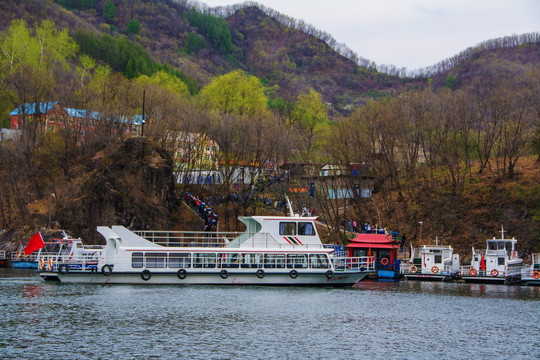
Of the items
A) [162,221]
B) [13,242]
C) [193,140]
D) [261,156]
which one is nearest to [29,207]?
[13,242]

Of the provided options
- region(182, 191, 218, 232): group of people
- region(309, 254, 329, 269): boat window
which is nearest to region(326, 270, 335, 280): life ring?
region(309, 254, 329, 269): boat window

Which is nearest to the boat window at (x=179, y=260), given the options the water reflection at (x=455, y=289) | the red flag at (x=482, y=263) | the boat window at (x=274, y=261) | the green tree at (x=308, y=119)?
the boat window at (x=274, y=261)

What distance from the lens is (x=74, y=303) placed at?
140ft

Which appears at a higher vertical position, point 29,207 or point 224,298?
point 29,207

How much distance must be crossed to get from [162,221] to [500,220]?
40.6 meters

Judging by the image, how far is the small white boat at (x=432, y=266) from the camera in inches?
2557

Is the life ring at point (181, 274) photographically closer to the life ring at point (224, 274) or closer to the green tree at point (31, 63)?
the life ring at point (224, 274)

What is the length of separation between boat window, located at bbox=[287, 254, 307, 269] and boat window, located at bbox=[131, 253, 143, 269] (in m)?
12.2

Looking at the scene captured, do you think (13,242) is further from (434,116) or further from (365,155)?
(434,116)

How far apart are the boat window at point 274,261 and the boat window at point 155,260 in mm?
8448

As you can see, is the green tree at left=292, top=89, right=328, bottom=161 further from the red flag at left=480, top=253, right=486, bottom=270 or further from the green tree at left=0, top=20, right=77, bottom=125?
the red flag at left=480, top=253, right=486, bottom=270

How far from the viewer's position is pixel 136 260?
52.9 m

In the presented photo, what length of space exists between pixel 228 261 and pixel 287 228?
19.0 feet

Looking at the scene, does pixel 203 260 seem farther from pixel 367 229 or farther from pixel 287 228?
pixel 367 229
